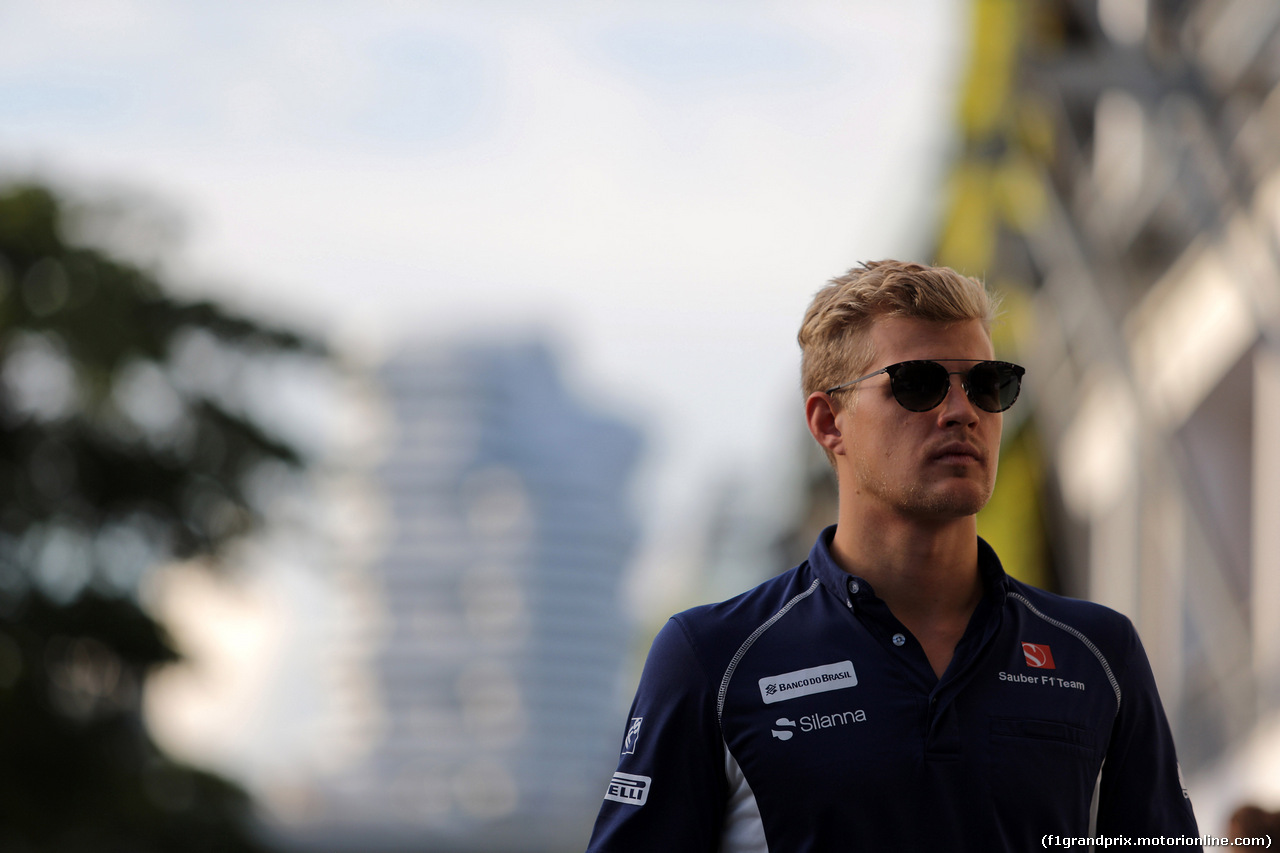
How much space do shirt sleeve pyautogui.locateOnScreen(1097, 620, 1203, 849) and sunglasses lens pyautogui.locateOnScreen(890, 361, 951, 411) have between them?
0.49 metres

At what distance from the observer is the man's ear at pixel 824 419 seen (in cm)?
268

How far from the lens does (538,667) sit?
174 meters

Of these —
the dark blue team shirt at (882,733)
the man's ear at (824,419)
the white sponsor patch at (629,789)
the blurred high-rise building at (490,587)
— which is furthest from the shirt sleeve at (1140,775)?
the blurred high-rise building at (490,587)

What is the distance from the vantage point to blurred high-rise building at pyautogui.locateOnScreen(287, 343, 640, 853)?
175 m

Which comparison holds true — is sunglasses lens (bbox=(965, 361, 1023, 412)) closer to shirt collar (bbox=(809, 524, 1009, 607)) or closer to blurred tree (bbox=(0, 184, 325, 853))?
shirt collar (bbox=(809, 524, 1009, 607))

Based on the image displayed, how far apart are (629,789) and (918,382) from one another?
0.77 m

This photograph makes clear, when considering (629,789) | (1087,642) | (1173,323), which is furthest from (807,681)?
(1173,323)

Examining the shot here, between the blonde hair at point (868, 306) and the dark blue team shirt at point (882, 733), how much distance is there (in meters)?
0.34

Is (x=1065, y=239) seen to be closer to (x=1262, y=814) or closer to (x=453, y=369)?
(x=1262, y=814)

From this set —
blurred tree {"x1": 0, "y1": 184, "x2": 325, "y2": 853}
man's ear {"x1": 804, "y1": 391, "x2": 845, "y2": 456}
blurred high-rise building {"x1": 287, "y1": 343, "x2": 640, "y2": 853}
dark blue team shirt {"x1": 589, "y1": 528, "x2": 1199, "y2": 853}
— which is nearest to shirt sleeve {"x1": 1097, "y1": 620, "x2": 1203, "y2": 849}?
dark blue team shirt {"x1": 589, "y1": 528, "x2": 1199, "y2": 853}

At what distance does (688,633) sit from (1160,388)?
45.4 ft

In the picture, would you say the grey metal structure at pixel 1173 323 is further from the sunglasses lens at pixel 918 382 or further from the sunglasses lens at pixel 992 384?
the sunglasses lens at pixel 918 382

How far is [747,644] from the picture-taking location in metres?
2.44

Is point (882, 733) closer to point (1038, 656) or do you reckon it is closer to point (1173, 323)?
point (1038, 656)
